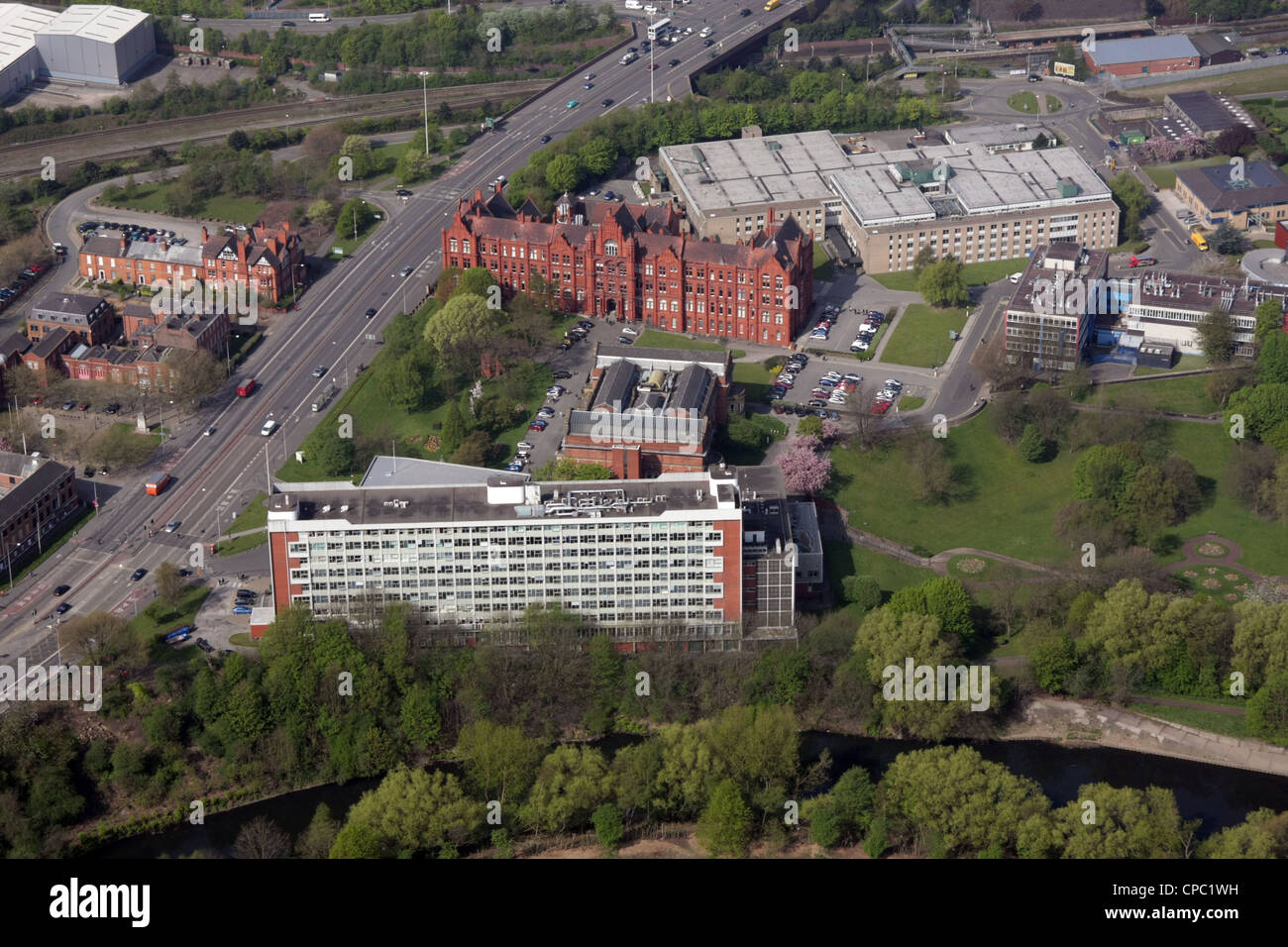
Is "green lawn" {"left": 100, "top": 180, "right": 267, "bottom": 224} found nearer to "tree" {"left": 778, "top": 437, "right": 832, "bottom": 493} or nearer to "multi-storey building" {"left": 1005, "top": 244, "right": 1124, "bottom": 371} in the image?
"tree" {"left": 778, "top": 437, "right": 832, "bottom": 493}

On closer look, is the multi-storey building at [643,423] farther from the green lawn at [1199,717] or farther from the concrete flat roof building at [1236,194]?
the concrete flat roof building at [1236,194]

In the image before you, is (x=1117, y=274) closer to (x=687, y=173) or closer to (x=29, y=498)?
(x=687, y=173)

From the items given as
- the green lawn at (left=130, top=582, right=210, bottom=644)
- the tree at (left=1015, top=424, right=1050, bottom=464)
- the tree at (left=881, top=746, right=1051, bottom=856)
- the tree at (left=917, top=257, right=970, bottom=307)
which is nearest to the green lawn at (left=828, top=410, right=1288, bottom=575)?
the tree at (left=1015, top=424, right=1050, bottom=464)

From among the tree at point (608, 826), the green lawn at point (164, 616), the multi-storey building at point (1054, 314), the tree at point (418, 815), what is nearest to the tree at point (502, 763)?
the tree at point (418, 815)

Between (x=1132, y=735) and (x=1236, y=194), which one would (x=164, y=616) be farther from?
(x=1236, y=194)

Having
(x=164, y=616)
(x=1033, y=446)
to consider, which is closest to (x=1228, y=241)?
(x=1033, y=446)

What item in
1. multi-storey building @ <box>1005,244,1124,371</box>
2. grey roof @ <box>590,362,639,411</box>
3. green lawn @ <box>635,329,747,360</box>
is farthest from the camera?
green lawn @ <box>635,329,747,360</box>
